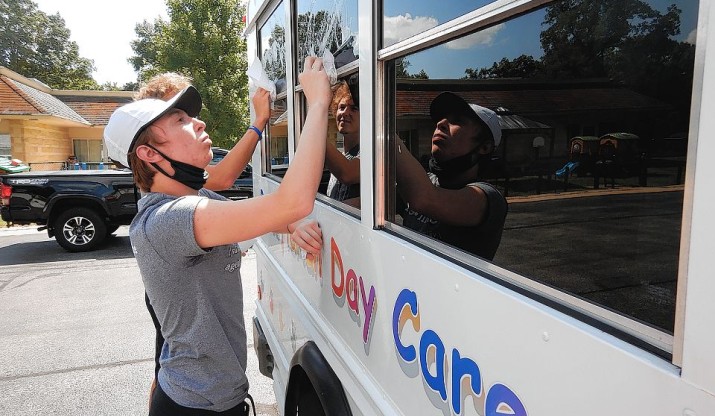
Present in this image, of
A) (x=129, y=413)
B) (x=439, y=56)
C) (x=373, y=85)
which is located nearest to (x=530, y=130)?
(x=439, y=56)

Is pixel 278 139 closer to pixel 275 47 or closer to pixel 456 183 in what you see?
pixel 275 47

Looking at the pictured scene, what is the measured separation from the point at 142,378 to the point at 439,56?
3.83 m

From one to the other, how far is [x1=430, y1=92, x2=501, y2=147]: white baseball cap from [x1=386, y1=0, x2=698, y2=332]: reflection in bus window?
0.7 inches

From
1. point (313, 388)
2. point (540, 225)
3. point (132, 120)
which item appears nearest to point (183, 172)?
point (132, 120)

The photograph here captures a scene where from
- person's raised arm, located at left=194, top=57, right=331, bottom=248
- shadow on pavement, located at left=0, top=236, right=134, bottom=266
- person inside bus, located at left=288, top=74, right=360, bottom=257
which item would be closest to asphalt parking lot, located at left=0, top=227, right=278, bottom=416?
shadow on pavement, located at left=0, top=236, right=134, bottom=266

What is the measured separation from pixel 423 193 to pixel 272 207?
1.46 ft

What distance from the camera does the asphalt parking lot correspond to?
3764 millimetres

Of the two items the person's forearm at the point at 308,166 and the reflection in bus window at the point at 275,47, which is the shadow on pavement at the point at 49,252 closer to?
the reflection in bus window at the point at 275,47

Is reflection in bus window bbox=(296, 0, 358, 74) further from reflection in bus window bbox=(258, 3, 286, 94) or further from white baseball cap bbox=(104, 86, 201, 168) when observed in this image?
white baseball cap bbox=(104, 86, 201, 168)

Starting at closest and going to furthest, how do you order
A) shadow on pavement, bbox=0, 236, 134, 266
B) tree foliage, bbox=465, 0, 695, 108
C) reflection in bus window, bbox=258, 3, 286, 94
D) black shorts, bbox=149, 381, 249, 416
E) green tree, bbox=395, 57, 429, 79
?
tree foliage, bbox=465, 0, 695, 108
green tree, bbox=395, 57, 429, 79
black shorts, bbox=149, 381, 249, 416
reflection in bus window, bbox=258, 3, 286, 94
shadow on pavement, bbox=0, 236, 134, 266

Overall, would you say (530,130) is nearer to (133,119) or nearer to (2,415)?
(133,119)

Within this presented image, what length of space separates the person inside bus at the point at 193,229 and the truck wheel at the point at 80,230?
8030mm

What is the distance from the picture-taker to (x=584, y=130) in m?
1.24

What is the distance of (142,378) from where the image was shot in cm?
407
